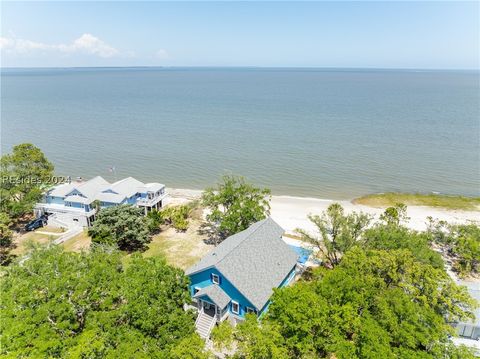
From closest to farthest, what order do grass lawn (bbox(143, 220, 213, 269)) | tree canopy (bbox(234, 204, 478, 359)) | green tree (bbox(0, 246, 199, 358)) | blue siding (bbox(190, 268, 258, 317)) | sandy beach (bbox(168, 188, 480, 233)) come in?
green tree (bbox(0, 246, 199, 358)), tree canopy (bbox(234, 204, 478, 359)), blue siding (bbox(190, 268, 258, 317)), grass lawn (bbox(143, 220, 213, 269)), sandy beach (bbox(168, 188, 480, 233))

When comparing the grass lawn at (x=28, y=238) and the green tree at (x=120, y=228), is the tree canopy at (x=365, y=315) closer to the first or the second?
the green tree at (x=120, y=228)

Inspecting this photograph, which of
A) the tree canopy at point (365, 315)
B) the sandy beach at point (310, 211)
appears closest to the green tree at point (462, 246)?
the sandy beach at point (310, 211)

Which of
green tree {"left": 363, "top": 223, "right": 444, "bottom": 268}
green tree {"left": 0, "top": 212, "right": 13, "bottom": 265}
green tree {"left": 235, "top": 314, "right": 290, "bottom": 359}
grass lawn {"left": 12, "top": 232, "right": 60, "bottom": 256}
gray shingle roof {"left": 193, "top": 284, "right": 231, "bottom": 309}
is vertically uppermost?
green tree {"left": 363, "top": 223, "right": 444, "bottom": 268}

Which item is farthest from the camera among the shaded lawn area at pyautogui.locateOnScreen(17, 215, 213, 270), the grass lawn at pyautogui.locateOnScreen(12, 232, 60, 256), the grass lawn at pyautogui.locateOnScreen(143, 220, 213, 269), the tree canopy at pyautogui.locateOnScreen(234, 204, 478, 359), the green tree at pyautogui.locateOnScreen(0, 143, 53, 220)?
the green tree at pyautogui.locateOnScreen(0, 143, 53, 220)

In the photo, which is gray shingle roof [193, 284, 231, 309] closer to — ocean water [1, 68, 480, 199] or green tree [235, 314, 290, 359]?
green tree [235, 314, 290, 359]

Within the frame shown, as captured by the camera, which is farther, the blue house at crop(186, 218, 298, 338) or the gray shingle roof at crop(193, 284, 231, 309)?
the blue house at crop(186, 218, 298, 338)

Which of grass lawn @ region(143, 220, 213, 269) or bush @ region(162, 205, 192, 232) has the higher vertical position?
bush @ region(162, 205, 192, 232)

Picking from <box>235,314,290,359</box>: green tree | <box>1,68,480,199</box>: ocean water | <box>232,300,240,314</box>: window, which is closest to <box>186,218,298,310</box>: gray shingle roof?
<box>232,300,240,314</box>: window
